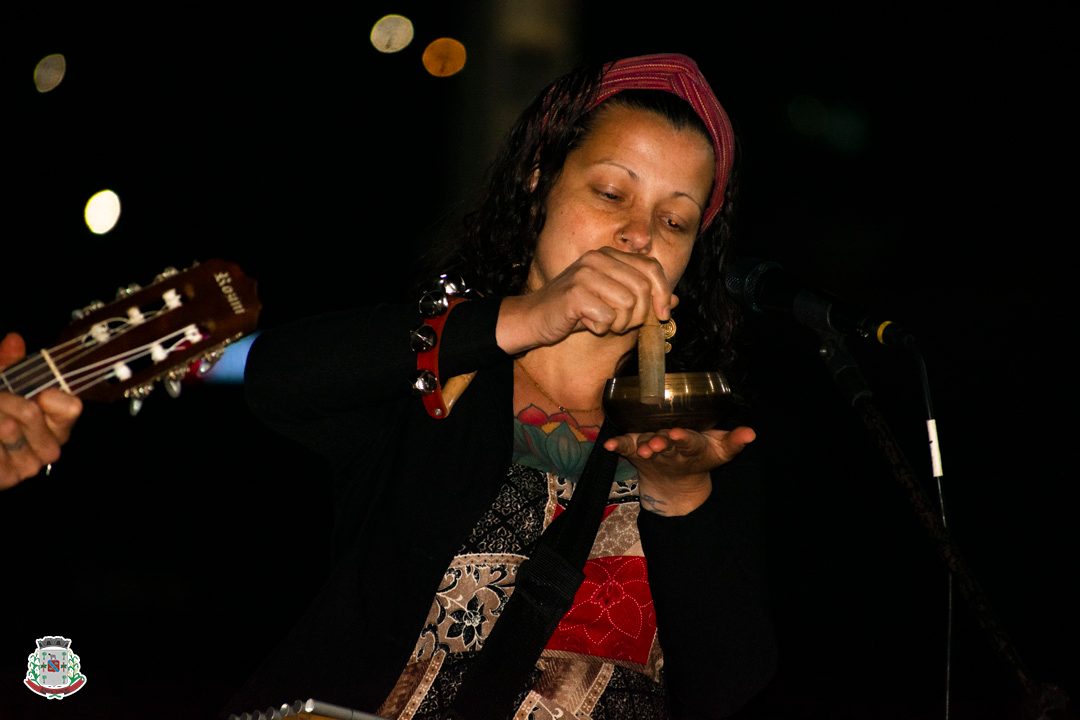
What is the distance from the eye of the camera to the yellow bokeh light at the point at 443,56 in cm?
438

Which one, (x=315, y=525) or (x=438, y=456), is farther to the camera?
(x=315, y=525)

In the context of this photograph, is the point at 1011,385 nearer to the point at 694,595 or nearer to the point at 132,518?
the point at 694,595

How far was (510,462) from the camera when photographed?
1922 millimetres

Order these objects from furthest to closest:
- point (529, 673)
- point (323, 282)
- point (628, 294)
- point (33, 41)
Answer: point (323, 282) < point (33, 41) < point (529, 673) < point (628, 294)

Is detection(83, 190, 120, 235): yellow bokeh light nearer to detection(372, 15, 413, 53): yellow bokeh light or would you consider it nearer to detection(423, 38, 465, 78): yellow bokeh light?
detection(372, 15, 413, 53): yellow bokeh light

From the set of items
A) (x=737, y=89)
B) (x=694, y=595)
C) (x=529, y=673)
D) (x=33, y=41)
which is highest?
(x=737, y=89)

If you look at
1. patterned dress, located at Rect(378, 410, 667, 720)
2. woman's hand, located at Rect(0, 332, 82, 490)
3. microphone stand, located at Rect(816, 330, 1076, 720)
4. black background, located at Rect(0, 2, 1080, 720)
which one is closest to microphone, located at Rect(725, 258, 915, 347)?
microphone stand, located at Rect(816, 330, 1076, 720)

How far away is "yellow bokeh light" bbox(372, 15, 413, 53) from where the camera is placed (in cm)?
435

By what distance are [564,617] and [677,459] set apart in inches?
15.3

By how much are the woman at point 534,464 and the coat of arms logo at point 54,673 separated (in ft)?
8.48

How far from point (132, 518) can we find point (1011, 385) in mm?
3559

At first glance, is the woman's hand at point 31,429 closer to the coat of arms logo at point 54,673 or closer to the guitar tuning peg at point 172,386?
the guitar tuning peg at point 172,386

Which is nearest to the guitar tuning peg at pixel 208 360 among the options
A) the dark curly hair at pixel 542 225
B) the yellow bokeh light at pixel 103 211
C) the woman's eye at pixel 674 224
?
the dark curly hair at pixel 542 225

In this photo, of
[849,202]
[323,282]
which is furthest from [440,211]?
[849,202]
